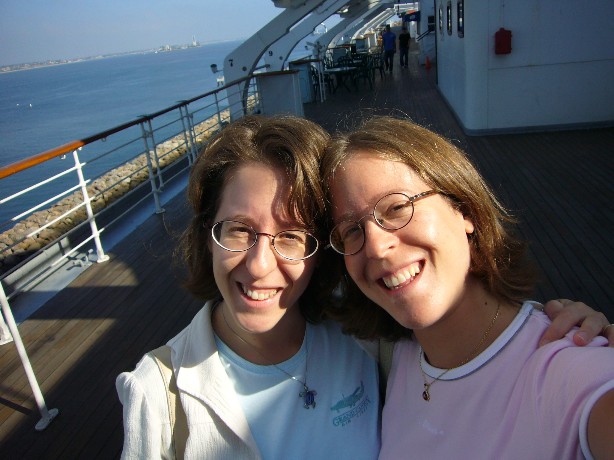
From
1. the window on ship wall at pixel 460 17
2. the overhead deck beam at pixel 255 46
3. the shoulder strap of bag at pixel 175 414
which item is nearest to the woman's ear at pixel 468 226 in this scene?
the shoulder strap of bag at pixel 175 414

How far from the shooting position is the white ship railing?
2.73 metres

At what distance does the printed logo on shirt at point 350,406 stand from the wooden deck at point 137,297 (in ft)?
2.28

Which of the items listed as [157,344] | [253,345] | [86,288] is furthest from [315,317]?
[86,288]

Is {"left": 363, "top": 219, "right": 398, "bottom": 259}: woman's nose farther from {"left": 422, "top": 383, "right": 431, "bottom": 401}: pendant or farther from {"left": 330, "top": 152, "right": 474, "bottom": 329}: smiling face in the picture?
{"left": 422, "top": 383, "right": 431, "bottom": 401}: pendant

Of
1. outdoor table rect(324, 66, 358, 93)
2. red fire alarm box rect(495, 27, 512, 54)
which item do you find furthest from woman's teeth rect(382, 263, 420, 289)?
outdoor table rect(324, 66, 358, 93)

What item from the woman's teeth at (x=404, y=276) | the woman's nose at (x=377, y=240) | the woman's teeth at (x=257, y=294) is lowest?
the woman's teeth at (x=257, y=294)

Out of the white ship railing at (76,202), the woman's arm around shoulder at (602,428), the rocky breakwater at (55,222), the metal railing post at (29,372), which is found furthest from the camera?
the rocky breakwater at (55,222)

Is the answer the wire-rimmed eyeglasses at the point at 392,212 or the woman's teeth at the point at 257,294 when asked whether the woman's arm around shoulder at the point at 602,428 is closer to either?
the wire-rimmed eyeglasses at the point at 392,212

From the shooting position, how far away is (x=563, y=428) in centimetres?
74

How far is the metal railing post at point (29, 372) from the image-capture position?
198 cm

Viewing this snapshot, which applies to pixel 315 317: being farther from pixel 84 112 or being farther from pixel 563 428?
pixel 84 112

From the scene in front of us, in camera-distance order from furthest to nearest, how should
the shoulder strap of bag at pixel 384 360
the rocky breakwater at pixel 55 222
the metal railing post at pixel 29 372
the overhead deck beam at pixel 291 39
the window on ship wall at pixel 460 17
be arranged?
the overhead deck beam at pixel 291 39, the window on ship wall at pixel 460 17, the rocky breakwater at pixel 55 222, the metal railing post at pixel 29 372, the shoulder strap of bag at pixel 384 360

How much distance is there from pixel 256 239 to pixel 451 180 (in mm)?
414

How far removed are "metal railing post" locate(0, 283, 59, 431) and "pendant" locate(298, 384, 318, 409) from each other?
4.56 feet
